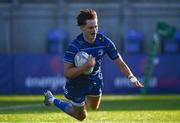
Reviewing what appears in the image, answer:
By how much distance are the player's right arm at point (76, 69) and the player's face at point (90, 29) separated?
0.51 meters

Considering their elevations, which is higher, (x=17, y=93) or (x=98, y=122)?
(x=98, y=122)

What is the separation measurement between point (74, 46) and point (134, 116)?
4417mm

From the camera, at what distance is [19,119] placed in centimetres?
1432

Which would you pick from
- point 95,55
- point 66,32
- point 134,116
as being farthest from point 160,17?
point 95,55

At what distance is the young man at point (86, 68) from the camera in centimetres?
1080

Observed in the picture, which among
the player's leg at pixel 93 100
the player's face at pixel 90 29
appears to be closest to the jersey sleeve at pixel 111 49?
the player's face at pixel 90 29

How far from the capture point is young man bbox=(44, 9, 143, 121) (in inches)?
425

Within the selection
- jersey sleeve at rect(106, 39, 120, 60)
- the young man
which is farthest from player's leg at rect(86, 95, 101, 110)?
jersey sleeve at rect(106, 39, 120, 60)

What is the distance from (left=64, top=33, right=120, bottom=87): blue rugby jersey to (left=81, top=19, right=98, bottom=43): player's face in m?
0.18

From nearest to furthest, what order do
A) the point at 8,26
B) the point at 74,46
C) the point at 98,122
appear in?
the point at 74,46 < the point at 98,122 < the point at 8,26

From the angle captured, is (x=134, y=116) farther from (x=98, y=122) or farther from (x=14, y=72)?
(x=14, y=72)

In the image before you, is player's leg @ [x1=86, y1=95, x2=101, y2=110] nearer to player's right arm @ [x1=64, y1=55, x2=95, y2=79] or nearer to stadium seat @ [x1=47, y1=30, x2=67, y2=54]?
player's right arm @ [x1=64, y1=55, x2=95, y2=79]

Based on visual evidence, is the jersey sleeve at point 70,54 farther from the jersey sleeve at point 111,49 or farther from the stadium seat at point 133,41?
the stadium seat at point 133,41

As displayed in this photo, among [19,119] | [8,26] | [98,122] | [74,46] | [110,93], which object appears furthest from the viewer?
[8,26]
